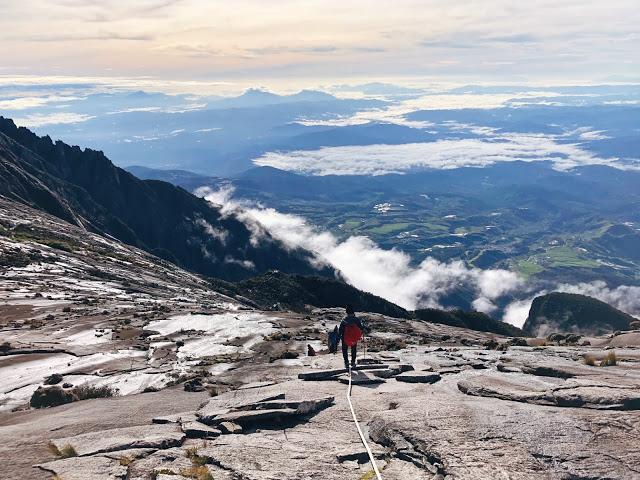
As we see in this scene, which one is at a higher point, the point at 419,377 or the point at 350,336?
the point at 350,336

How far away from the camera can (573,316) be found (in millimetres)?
148375

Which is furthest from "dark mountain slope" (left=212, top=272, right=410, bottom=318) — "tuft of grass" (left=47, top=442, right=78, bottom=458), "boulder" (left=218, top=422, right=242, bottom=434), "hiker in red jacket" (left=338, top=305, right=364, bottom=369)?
"tuft of grass" (left=47, top=442, right=78, bottom=458)


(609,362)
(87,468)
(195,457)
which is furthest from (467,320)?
(87,468)

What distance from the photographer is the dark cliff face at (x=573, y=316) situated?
13588cm

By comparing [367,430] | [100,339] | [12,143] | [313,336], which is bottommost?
[313,336]

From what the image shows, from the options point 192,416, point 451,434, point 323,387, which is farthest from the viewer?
point 323,387

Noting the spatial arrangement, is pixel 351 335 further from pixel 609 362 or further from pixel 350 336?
pixel 609 362

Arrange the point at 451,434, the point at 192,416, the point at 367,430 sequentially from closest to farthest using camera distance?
1. the point at 451,434
2. the point at 367,430
3. the point at 192,416

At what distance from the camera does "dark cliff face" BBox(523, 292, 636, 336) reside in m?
136

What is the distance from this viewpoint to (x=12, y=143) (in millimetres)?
170875

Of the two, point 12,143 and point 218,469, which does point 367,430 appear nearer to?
point 218,469

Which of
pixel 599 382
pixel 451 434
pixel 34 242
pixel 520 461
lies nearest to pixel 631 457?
pixel 520 461

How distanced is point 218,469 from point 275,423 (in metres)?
3.82

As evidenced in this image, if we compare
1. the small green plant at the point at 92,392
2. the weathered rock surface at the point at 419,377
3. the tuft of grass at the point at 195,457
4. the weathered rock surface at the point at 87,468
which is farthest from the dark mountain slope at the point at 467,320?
the weathered rock surface at the point at 87,468
